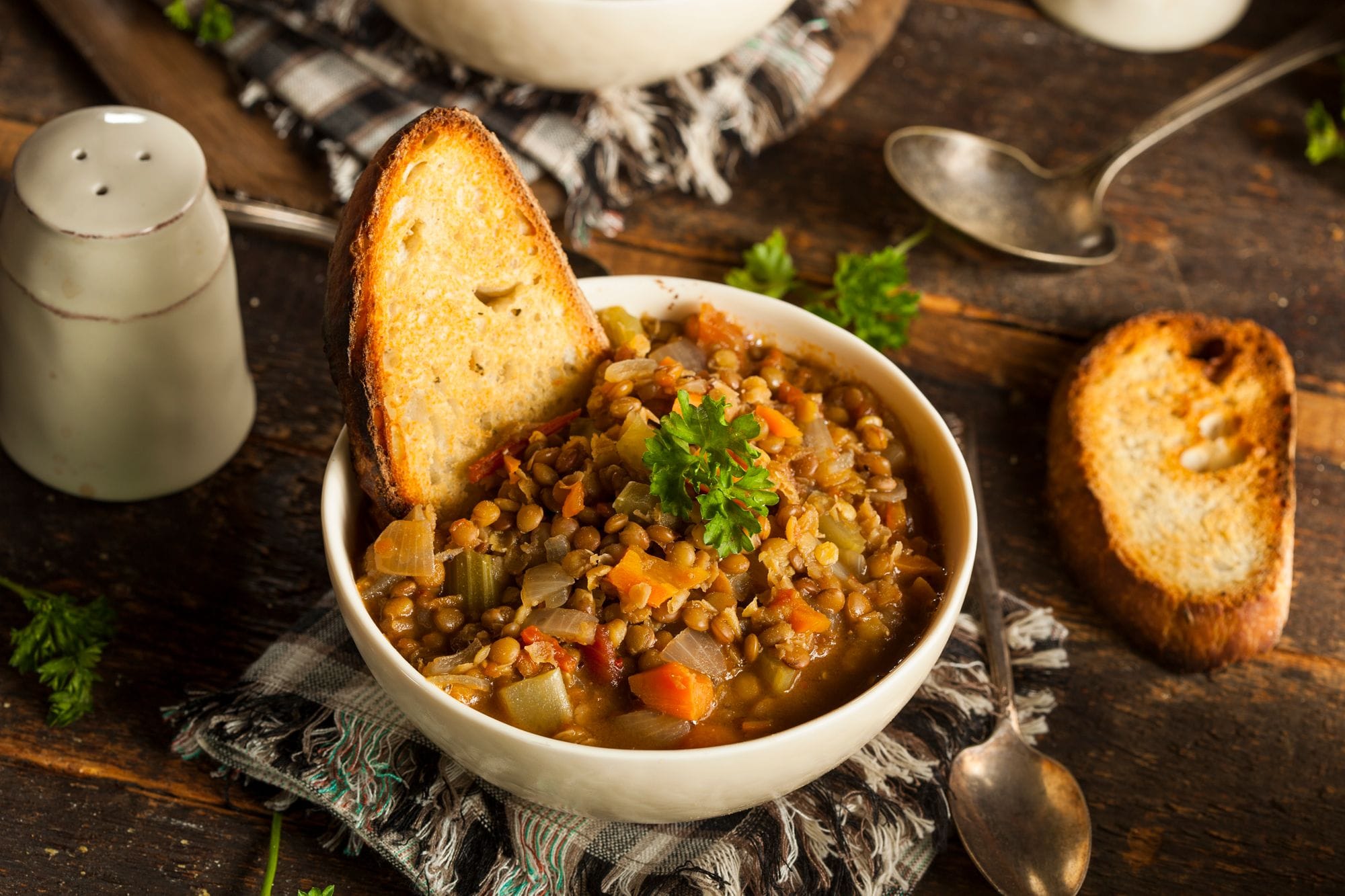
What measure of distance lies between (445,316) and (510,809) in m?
1.00

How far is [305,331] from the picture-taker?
3.56 m

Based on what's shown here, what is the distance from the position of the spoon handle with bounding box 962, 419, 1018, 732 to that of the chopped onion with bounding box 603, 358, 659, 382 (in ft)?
2.57

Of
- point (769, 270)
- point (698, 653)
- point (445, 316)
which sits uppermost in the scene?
point (445, 316)

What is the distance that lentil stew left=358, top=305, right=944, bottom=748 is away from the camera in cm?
221

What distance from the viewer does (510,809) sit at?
2559mm

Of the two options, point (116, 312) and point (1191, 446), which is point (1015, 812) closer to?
point (1191, 446)

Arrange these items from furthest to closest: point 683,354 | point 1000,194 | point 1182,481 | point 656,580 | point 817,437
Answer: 1. point 1000,194
2. point 1182,481
3. point 683,354
4. point 817,437
5. point 656,580

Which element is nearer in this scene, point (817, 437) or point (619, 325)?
point (817, 437)

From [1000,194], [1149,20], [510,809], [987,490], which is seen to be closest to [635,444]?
[510,809]

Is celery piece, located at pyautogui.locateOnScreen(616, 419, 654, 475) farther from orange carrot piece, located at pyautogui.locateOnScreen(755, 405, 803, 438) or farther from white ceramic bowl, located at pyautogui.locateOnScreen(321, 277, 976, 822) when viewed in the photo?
white ceramic bowl, located at pyautogui.locateOnScreen(321, 277, 976, 822)

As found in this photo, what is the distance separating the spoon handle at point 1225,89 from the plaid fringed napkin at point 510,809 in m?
2.09

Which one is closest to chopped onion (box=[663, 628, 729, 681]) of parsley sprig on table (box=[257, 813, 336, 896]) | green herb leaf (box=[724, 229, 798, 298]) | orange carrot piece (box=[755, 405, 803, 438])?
orange carrot piece (box=[755, 405, 803, 438])

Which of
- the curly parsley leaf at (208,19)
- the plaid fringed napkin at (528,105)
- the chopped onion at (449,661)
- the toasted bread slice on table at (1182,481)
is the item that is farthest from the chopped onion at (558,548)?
the curly parsley leaf at (208,19)

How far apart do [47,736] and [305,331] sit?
1.30 metres
